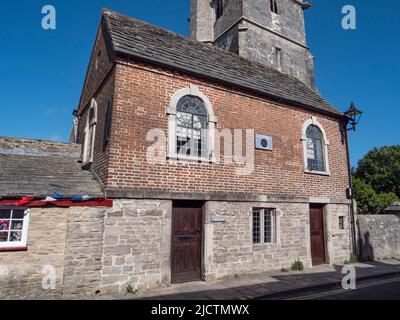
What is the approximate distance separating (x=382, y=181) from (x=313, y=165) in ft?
92.2

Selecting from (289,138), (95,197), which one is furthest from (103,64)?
(289,138)

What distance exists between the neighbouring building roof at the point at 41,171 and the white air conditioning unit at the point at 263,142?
18.1 ft

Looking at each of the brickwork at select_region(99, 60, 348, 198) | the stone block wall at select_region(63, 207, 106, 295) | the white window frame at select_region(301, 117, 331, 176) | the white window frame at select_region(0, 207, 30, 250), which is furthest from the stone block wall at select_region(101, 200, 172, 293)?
the white window frame at select_region(301, 117, 331, 176)

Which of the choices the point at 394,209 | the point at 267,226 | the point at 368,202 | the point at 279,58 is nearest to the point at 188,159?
the point at 267,226

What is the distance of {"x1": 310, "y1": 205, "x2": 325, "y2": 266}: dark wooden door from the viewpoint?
10.8 meters

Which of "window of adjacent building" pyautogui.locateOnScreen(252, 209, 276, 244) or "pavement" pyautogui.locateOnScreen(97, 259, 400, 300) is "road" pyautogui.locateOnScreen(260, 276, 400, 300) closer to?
"pavement" pyautogui.locateOnScreen(97, 259, 400, 300)

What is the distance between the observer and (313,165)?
11492 mm

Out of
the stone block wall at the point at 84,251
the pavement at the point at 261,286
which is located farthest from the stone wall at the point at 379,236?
the stone block wall at the point at 84,251

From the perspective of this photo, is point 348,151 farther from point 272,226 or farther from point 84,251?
point 84,251

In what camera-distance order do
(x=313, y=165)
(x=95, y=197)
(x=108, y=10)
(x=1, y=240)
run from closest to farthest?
(x=1, y=240) < (x=95, y=197) < (x=108, y=10) < (x=313, y=165)

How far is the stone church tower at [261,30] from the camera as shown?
1936 centimetres

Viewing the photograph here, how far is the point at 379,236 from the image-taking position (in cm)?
1283

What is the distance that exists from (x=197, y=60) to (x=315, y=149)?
20.2ft
